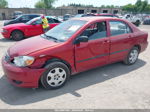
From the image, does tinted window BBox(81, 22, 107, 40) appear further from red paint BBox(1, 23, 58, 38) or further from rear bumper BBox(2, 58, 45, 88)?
red paint BBox(1, 23, 58, 38)

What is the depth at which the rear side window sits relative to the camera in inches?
154

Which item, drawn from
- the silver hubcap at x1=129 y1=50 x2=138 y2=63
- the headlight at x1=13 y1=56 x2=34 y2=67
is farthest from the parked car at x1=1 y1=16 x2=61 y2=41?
the silver hubcap at x1=129 y1=50 x2=138 y2=63

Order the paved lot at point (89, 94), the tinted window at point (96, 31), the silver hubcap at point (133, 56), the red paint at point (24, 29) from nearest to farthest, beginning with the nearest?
the paved lot at point (89, 94), the tinted window at point (96, 31), the silver hubcap at point (133, 56), the red paint at point (24, 29)

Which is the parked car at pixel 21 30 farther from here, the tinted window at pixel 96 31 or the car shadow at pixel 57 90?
the tinted window at pixel 96 31

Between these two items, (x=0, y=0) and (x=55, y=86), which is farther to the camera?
(x=0, y=0)

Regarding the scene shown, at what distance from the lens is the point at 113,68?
14.5 feet

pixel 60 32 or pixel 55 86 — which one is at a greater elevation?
pixel 60 32

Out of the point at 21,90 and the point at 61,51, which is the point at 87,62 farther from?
the point at 21,90

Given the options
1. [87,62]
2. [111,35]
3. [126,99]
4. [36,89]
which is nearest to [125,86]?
[126,99]

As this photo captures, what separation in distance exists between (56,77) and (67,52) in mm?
620

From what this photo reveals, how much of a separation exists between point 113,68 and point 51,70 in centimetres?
226

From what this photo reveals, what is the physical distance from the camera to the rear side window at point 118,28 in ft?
12.9

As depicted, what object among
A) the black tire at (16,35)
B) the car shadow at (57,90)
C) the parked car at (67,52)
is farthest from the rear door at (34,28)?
the car shadow at (57,90)

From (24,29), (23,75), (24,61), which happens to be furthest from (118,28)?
(24,29)
